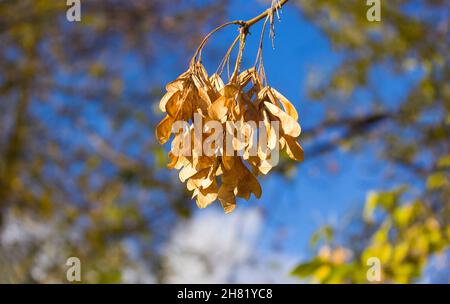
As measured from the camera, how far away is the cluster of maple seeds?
727 mm

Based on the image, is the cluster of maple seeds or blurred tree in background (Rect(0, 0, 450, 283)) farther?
blurred tree in background (Rect(0, 0, 450, 283))

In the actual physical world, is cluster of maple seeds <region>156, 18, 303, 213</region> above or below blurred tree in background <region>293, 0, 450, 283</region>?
below

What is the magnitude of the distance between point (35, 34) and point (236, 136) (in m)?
3.79

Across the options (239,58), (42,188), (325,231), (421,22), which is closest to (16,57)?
(42,188)

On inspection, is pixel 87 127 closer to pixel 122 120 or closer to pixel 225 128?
pixel 122 120

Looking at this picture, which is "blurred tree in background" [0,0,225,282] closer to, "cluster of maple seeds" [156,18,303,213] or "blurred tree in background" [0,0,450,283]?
"blurred tree in background" [0,0,450,283]

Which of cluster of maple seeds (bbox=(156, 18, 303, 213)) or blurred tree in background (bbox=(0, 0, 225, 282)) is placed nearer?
cluster of maple seeds (bbox=(156, 18, 303, 213))

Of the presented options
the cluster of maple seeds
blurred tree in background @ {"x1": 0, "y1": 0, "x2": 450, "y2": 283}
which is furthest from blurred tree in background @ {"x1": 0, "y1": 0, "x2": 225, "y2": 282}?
the cluster of maple seeds

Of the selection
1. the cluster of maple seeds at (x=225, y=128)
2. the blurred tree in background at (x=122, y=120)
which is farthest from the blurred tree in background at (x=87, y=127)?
the cluster of maple seeds at (x=225, y=128)

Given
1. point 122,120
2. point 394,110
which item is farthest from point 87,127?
point 394,110

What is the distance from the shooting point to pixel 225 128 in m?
0.73

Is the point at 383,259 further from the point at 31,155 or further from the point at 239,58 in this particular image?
the point at 31,155

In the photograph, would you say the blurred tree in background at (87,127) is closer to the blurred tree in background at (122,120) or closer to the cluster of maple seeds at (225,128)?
the blurred tree in background at (122,120)

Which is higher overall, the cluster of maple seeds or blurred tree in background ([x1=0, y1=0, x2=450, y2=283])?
blurred tree in background ([x1=0, y1=0, x2=450, y2=283])
